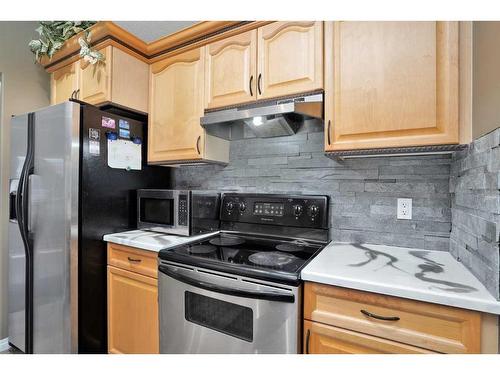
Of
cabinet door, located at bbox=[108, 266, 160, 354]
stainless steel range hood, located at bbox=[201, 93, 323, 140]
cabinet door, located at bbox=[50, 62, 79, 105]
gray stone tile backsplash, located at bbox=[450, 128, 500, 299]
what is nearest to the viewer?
gray stone tile backsplash, located at bbox=[450, 128, 500, 299]

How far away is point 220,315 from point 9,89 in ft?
7.44

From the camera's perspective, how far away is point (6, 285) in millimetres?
1812

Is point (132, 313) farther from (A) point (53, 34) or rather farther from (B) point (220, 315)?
(A) point (53, 34)

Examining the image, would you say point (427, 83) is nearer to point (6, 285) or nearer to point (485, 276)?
point (485, 276)

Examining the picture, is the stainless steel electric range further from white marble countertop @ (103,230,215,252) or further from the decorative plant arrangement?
the decorative plant arrangement

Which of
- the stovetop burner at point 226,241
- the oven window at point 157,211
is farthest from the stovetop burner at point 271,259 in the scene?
the oven window at point 157,211

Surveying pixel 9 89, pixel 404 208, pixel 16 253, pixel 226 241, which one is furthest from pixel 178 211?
pixel 9 89

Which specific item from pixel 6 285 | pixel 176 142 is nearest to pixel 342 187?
pixel 176 142

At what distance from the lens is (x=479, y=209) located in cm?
82

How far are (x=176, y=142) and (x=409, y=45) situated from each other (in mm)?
1379

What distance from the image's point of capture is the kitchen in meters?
0.85

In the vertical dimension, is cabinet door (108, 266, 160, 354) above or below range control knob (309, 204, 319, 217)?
below

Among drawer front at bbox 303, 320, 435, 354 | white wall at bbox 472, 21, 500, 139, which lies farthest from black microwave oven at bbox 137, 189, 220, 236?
white wall at bbox 472, 21, 500, 139

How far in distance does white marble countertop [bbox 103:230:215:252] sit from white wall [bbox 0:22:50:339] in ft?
3.35
